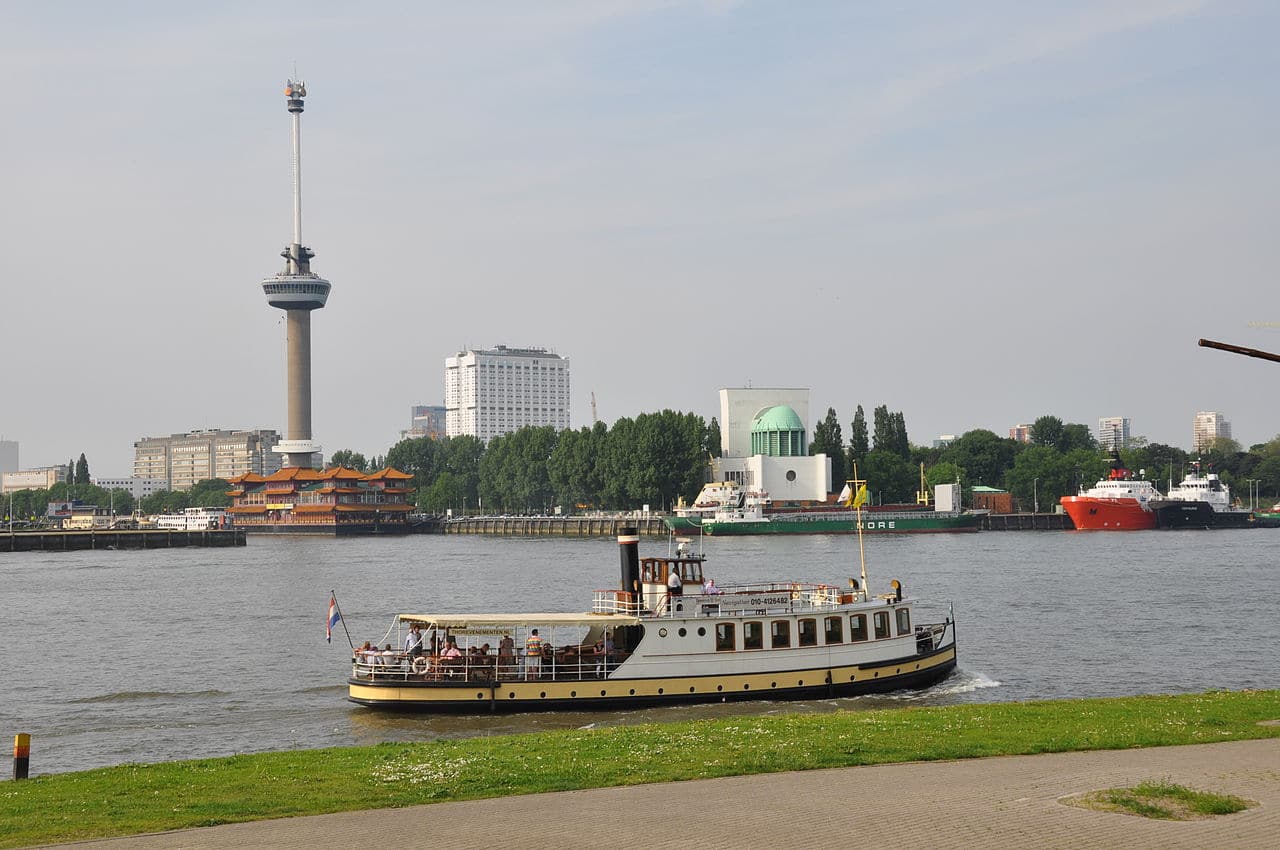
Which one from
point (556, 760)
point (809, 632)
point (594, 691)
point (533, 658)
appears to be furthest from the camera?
point (809, 632)

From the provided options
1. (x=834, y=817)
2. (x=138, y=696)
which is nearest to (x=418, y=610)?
(x=138, y=696)

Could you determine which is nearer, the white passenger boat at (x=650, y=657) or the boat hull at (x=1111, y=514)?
the white passenger boat at (x=650, y=657)

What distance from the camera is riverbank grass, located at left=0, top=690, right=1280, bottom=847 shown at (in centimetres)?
2009

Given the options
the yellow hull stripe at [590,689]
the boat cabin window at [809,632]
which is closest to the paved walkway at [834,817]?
the yellow hull stripe at [590,689]

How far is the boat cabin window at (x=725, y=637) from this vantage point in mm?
40219

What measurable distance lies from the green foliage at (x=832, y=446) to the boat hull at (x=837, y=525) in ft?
56.2

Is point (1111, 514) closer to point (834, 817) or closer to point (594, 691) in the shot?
point (594, 691)

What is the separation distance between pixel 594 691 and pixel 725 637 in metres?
4.27

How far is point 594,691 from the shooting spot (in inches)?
1538

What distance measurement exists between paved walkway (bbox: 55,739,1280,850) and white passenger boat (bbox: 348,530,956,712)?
18.0m

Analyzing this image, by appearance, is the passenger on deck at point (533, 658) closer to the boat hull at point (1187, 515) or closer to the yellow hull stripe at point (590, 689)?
the yellow hull stripe at point (590, 689)

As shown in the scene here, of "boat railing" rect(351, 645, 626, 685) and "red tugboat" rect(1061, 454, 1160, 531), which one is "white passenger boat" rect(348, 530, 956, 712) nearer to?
"boat railing" rect(351, 645, 626, 685)

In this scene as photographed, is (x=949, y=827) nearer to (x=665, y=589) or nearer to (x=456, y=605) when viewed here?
(x=665, y=589)

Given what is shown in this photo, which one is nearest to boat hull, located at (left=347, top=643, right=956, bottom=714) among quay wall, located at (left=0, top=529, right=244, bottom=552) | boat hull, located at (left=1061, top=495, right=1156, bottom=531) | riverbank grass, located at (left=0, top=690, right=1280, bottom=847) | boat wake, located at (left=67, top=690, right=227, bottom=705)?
boat wake, located at (left=67, top=690, right=227, bottom=705)
